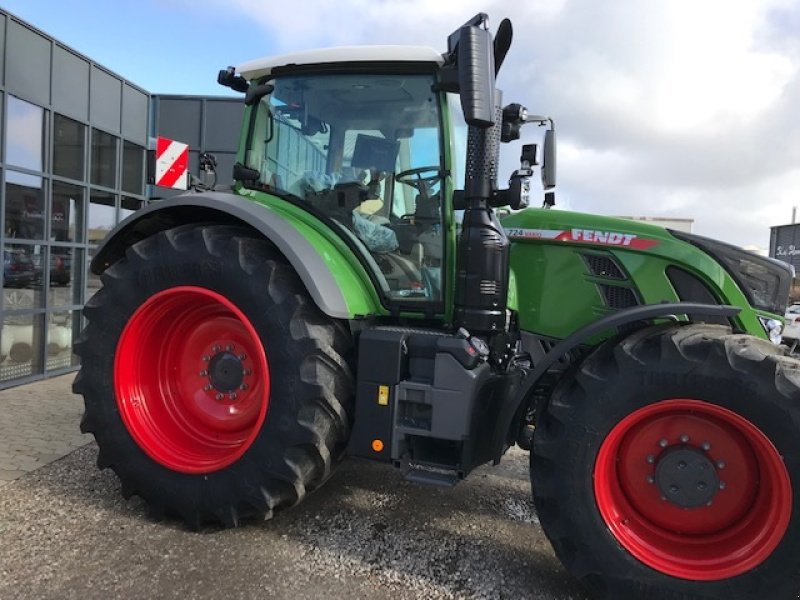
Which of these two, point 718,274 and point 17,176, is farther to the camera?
point 17,176

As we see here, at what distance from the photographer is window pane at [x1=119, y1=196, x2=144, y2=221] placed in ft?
25.1

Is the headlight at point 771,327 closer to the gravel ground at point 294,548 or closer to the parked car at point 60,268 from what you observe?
the gravel ground at point 294,548

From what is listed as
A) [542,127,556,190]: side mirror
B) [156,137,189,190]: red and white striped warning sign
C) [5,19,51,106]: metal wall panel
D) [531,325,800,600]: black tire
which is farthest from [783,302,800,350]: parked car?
[5,19,51,106]: metal wall panel

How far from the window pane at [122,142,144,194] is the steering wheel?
547 cm

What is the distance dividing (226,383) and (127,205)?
17.1 ft

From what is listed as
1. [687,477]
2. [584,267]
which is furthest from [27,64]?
[687,477]

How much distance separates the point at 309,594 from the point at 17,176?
507 cm

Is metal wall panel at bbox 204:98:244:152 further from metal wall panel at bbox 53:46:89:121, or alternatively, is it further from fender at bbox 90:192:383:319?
fender at bbox 90:192:383:319

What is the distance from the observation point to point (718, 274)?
9.82 ft

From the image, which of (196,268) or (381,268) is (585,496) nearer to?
(381,268)

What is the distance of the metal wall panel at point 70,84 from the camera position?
628cm

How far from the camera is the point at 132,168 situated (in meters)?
7.80

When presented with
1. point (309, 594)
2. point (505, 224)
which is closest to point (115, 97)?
point (505, 224)

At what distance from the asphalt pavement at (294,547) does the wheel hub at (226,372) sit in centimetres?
74
